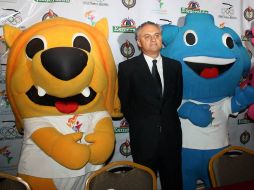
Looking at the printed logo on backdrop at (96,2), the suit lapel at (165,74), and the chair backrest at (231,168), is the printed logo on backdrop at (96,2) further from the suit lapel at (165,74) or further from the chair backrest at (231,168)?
the chair backrest at (231,168)

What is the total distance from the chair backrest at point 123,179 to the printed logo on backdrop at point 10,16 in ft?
5.03

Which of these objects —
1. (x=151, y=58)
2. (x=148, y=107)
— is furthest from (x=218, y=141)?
(x=151, y=58)

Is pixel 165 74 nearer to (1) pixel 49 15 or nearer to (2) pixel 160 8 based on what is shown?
(2) pixel 160 8

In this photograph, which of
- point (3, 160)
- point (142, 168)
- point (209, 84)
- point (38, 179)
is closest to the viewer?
point (142, 168)

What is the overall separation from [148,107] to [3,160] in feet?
4.56

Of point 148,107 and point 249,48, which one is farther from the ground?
point 249,48

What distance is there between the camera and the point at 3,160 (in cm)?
255

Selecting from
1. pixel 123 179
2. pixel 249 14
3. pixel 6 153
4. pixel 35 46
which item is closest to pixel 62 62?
pixel 35 46

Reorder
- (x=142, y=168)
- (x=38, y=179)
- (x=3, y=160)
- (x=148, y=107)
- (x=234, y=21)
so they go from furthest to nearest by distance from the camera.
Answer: (x=234, y=21), (x=3, y=160), (x=148, y=107), (x=38, y=179), (x=142, y=168)

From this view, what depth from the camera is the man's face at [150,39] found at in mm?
2162

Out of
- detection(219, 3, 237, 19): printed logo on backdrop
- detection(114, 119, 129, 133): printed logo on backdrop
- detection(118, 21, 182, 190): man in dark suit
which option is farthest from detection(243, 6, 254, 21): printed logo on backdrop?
detection(114, 119, 129, 133): printed logo on backdrop

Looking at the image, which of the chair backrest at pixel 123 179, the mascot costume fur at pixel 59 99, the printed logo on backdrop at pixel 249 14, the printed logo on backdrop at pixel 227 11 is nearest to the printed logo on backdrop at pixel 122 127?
the mascot costume fur at pixel 59 99

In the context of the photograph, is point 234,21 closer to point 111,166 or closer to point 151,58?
point 151,58

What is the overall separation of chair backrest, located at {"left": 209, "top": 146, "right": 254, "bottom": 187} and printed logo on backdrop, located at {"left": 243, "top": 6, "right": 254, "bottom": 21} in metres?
1.86
